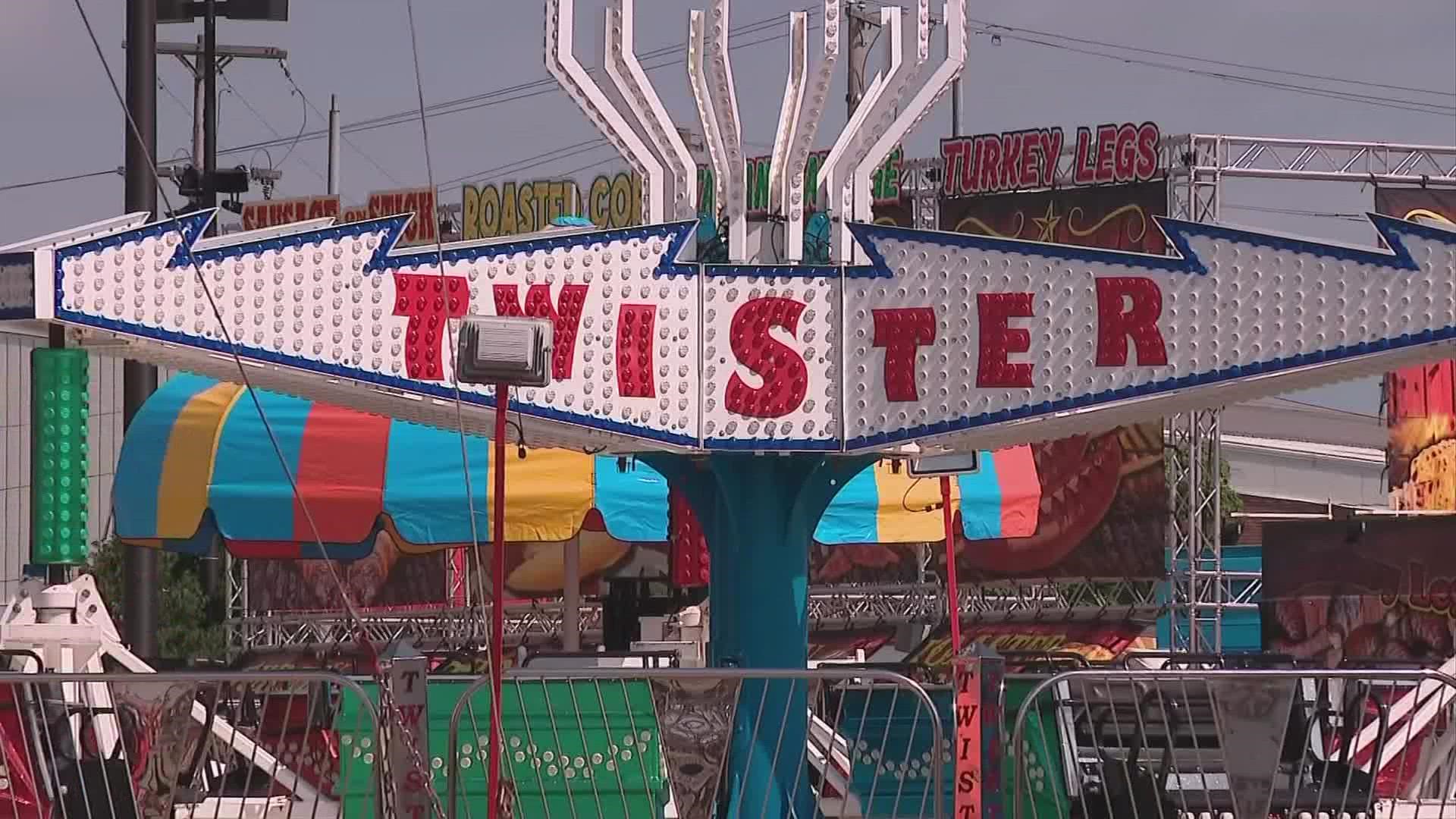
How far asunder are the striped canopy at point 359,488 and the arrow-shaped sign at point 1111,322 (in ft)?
13.5

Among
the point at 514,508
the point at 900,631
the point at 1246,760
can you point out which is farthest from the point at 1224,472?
the point at 1246,760

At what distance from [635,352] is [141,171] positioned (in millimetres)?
7665

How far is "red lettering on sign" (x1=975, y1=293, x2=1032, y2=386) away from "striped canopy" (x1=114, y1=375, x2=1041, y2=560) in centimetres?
443

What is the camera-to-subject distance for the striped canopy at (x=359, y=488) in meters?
16.6

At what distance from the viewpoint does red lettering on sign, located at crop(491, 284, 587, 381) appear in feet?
40.3

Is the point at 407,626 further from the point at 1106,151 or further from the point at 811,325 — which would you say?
the point at 811,325

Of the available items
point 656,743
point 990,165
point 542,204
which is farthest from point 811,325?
point 542,204

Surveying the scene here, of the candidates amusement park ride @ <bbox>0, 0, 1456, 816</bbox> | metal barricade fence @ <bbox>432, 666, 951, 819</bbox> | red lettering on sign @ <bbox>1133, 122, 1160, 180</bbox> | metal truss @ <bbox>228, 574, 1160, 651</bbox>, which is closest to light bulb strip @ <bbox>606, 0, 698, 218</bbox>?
amusement park ride @ <bbox>0, 0, 1456, 816</bbox>

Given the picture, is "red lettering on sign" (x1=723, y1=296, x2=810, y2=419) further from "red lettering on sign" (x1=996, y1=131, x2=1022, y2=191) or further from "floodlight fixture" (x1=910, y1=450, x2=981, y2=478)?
"red lettering on sign" (x1=996, y1=131, x2=1022, y2=191)

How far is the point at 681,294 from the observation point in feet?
41.2

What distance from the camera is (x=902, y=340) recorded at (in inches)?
492

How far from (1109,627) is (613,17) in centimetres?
1883

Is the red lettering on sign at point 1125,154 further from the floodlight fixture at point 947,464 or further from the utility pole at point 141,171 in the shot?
the floodlight fixture at point 947,464

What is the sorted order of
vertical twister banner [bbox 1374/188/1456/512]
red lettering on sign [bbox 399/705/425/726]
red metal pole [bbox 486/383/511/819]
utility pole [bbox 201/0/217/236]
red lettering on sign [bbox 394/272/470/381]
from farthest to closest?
1. vertical twister banner [bbox 1374/188/1456/512]
2. utility pole [bbox 201/0/217/236]
3. red lettering on sign [bbox 394/272/470/381]
4. red lettering on sign [bbox 399/705/425/726]
5. red metal pole [bbox 486/383/511/819]
